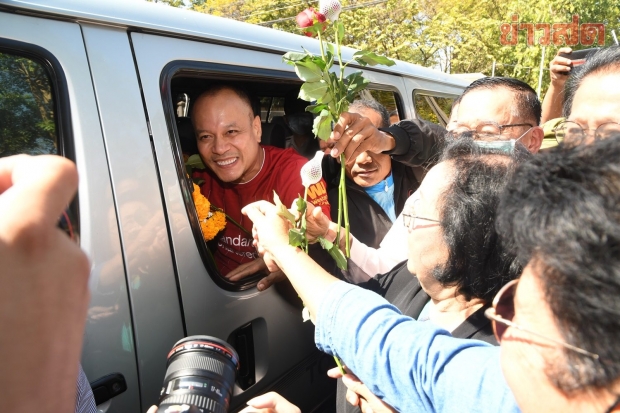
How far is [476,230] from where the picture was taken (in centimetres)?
114

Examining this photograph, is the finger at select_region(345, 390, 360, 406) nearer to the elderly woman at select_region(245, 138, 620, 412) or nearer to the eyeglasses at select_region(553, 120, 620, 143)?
the elderly woman at select_region(245, 138, 620, 412)

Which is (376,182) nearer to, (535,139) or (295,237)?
(535,139)

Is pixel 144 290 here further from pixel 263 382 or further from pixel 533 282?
pixel 533 282

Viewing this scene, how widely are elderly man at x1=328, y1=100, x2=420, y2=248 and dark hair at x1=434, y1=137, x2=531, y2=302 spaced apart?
1124 millimetres

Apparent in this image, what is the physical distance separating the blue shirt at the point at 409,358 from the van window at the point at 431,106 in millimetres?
2492

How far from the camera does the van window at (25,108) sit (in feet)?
3.80

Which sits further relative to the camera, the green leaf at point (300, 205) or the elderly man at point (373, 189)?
the elderly man at point (373, 189)

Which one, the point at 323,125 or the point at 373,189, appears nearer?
the point at 323,125

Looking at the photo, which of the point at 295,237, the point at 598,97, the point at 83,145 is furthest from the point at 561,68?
the point at 83,145

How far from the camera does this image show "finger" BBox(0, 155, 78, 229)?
0.41 metres

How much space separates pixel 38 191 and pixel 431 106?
3.63m

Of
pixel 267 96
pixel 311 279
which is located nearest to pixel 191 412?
pixel 311 279

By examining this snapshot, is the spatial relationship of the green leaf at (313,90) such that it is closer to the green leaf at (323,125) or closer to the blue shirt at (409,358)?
the green leaf at (323,125)

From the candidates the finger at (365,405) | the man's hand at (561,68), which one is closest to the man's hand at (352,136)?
the finger at (365,405)
